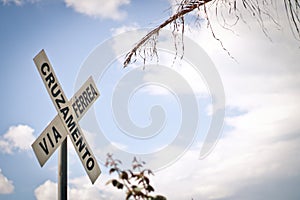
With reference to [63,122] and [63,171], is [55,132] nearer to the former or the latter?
[63,122]

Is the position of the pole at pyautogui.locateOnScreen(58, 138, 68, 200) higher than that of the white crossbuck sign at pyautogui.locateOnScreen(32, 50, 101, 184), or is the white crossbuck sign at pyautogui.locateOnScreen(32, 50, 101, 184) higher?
the white crossbuck sign at pyautogui.locateOnScreen(32, 50, 101, 184)

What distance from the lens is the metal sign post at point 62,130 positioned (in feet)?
9.22

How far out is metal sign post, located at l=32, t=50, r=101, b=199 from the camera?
281cm

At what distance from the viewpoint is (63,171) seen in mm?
2910

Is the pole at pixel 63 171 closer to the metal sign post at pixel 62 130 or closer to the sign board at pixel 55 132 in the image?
the metal sign post at pixel 62 130

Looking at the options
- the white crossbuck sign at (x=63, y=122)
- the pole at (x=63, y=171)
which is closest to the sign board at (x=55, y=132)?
the white crossbuck sign at (x=63, y=122)

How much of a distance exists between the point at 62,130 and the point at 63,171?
1.12 ft

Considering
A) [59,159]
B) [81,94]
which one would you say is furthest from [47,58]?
[59,159]

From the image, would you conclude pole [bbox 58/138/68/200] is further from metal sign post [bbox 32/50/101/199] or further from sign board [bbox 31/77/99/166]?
sign board [bbox 31/77/99/166]

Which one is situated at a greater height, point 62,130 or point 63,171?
point 62,130

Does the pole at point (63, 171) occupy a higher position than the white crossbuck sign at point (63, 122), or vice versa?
the white crossbuck sign at point (63, 122)

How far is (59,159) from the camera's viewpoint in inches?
116

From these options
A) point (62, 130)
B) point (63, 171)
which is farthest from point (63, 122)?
point (63, 171)

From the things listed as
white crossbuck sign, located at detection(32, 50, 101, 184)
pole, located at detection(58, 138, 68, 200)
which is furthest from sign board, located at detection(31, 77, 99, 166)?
pole, located at detection(58, 138, 68, 200)
